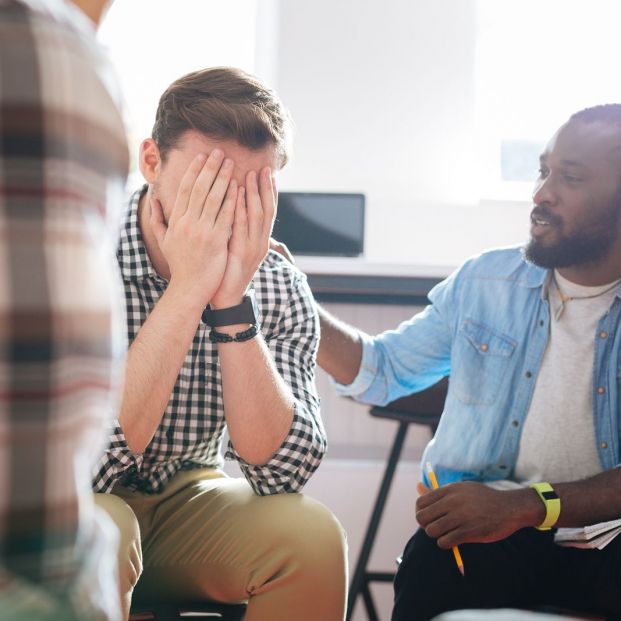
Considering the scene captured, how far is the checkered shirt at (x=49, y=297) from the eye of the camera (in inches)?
16.0

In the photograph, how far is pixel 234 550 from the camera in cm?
114

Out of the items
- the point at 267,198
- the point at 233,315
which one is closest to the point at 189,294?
the point at 233,315

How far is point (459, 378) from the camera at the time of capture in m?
1.61

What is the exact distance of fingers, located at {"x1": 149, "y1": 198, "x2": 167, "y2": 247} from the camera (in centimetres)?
127

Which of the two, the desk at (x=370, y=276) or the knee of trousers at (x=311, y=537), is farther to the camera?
the desk at (x=370, y=276)

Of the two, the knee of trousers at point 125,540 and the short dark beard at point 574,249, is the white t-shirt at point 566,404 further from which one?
the knee of trousers at point 125,540

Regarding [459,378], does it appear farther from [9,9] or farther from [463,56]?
[463,56]

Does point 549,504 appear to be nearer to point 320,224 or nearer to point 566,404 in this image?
point 566,404

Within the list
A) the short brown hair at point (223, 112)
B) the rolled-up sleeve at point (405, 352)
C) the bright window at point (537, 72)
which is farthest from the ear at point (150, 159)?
the bright window at point (537, 72)

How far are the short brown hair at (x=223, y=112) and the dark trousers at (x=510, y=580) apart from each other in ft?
2.24

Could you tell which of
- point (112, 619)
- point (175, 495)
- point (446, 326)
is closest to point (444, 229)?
point (446, 326)

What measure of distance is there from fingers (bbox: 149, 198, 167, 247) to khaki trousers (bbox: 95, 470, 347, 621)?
36 centimetres

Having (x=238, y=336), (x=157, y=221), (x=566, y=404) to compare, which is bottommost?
(x=566, y=404)

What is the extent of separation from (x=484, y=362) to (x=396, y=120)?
1588 mm
